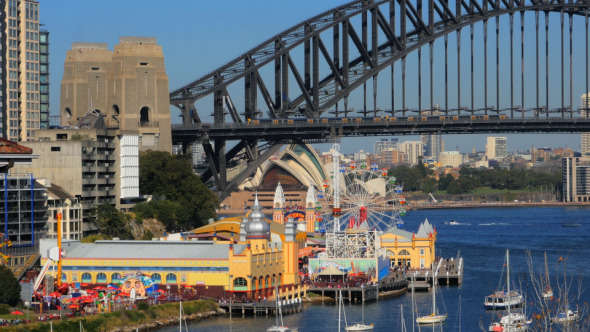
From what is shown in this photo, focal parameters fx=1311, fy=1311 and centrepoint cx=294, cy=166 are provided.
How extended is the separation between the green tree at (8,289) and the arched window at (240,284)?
488 inches

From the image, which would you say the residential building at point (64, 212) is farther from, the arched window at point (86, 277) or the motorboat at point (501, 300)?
the motorboat at point (501, 300)

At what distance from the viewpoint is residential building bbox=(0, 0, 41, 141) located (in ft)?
392

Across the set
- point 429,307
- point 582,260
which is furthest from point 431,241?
point 429,307

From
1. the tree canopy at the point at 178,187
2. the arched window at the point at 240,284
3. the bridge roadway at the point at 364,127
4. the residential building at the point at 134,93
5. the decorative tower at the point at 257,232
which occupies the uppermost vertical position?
the residential building at the point at 134,93

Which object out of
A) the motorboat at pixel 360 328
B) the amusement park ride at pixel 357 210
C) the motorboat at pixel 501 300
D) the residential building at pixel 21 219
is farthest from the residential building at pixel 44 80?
the motorboat at pixel 360 328

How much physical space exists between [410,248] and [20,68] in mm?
46436

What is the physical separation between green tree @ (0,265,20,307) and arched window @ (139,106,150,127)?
44240 millimetres

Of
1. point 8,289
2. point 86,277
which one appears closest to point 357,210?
point 86,277

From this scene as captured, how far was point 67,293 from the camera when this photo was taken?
236 feet

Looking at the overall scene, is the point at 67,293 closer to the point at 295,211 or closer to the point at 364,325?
the point at 364,325

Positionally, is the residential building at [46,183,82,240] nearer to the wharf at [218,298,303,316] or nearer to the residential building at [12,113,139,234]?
the residential building at [12,113,139,234]

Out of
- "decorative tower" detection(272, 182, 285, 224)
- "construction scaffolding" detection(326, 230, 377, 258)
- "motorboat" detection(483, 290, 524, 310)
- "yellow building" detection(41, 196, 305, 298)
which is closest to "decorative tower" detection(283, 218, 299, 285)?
"yellow building" detection(41, 196, 305, 298)

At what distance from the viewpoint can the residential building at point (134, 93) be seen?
111000 millimetres

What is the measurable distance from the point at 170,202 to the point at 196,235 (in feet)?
41.0
